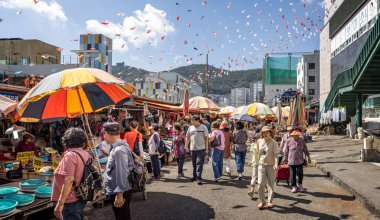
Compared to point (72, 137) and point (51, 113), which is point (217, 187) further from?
point (72, 137)

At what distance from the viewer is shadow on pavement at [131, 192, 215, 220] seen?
6.19 meters

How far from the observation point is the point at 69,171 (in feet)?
Answer: 12.0

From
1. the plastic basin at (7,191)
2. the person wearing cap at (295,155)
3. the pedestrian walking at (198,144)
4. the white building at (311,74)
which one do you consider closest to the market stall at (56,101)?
the plastic basin at (7,191)

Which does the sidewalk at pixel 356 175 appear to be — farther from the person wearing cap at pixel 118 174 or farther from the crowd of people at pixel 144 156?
the person wearing cap at pixel 118 174

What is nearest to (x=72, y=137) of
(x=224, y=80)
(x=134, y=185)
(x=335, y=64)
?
(x=134, y=185)

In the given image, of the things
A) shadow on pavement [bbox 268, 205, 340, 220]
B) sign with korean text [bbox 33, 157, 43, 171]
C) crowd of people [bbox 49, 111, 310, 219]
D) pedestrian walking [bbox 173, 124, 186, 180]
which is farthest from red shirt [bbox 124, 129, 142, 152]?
shadow on pavement [bbox 268, 205, 340, 220]

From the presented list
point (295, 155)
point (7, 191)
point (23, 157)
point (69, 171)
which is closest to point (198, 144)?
point (295, 155)

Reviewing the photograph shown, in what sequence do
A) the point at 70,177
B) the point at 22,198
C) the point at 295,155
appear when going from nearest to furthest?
the point at 70,177 < the point at 22,198 < the point at 295,155

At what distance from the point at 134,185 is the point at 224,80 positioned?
187 m

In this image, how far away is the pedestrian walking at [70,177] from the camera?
3.62m

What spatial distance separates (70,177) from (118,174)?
683mm

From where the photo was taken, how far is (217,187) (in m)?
8.69

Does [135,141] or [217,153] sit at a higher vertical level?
[135,141]

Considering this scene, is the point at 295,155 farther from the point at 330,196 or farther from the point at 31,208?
the point at 31,208
